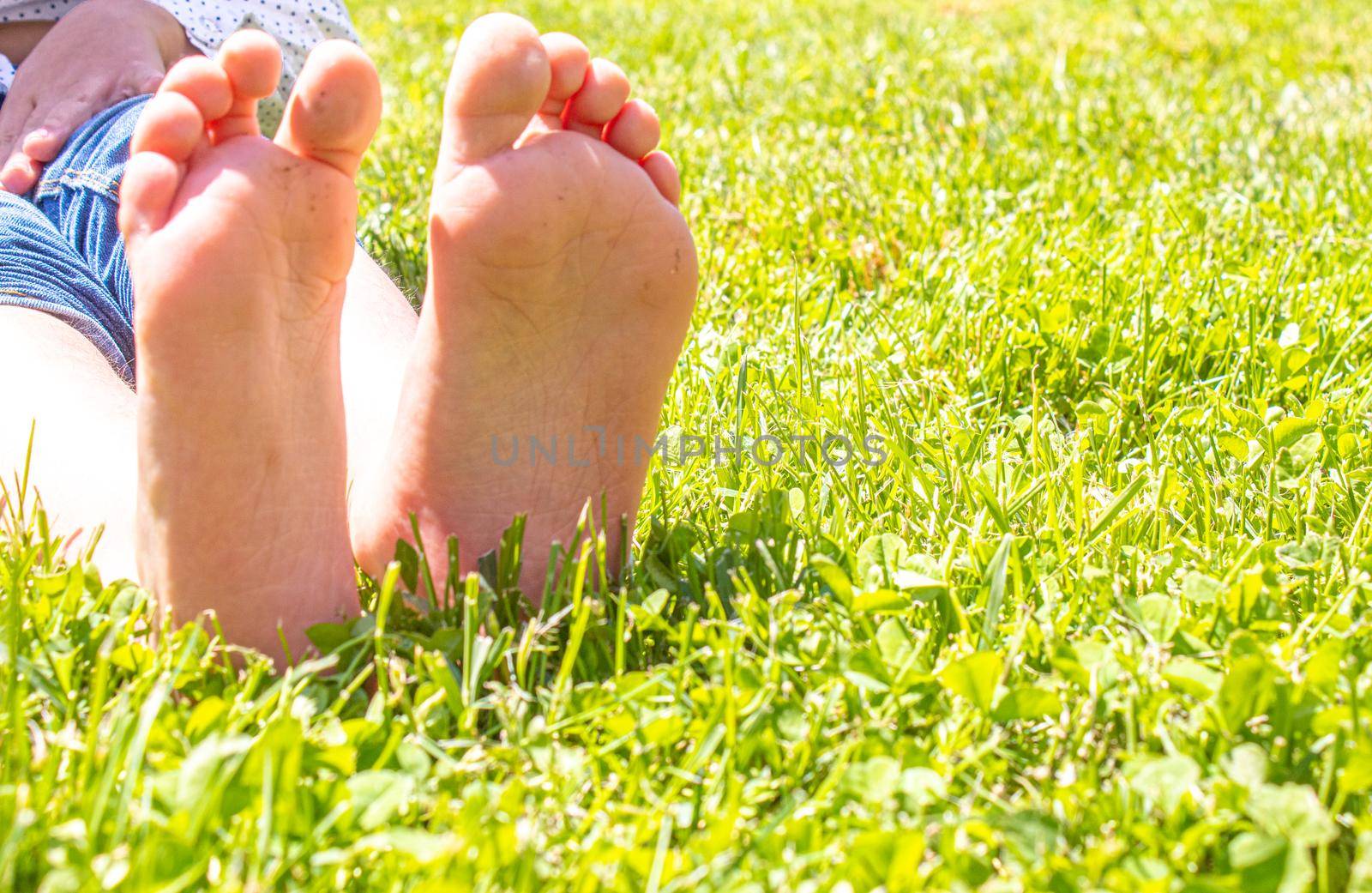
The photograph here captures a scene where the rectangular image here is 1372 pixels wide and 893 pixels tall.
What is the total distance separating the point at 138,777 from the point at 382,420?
2.04 ft

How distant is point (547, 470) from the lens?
4.30 ft

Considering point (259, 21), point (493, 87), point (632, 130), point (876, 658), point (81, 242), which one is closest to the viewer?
point (876, 658)

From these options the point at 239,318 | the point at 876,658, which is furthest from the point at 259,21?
the point at 876,658

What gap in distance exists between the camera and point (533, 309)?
4.24 ft

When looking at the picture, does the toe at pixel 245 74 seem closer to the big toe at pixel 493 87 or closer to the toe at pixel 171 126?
the toe at pixel 171 126

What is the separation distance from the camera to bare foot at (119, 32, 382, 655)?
1.13 metres

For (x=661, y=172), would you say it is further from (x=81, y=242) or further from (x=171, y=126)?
(x=81, y=242)

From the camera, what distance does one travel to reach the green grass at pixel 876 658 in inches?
36.7

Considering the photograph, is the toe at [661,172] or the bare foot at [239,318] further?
the toe at [661,172]

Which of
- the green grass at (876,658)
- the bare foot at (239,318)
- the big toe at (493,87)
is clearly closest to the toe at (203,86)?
the bare foot at (239,318)

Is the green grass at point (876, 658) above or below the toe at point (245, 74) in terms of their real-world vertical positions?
below

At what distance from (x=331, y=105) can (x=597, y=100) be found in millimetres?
280

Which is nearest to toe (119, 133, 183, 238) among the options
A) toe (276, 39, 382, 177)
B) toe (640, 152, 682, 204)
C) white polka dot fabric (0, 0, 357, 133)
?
toe (276, 39, 382, 177)

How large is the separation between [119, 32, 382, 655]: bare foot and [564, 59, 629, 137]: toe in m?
0.22
